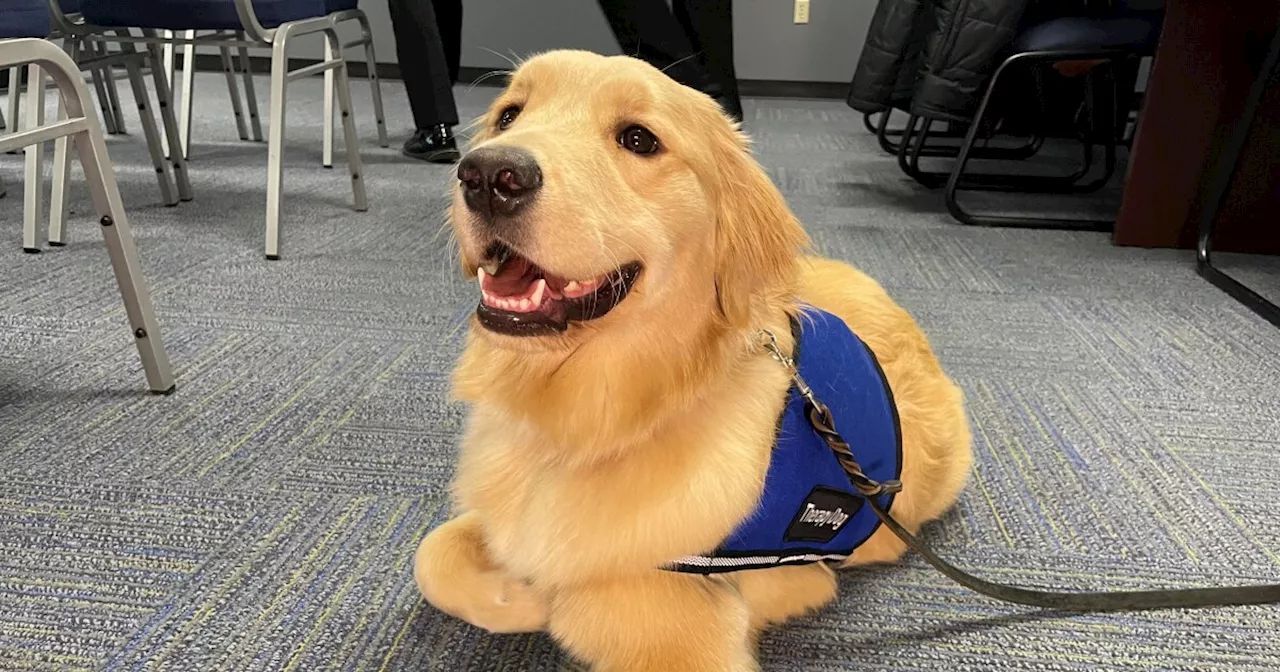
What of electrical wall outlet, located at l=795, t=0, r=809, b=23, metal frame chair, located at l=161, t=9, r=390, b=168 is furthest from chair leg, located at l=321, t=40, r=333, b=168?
electrical wall outlet, located at l=795, t=0, r=809, b=23

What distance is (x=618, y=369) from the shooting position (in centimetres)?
91

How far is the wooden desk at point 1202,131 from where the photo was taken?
2570 mm

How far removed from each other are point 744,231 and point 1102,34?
2.47m

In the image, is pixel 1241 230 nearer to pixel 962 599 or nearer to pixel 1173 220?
pixel 1173 220

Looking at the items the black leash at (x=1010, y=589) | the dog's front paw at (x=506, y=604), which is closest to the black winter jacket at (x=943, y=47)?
the black leash at (x=1010, y=589)

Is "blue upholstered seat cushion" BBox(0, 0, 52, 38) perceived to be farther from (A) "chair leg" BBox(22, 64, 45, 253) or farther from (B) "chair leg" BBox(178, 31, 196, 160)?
(B) "chair leg" BBox(178, 31, 196, 160)

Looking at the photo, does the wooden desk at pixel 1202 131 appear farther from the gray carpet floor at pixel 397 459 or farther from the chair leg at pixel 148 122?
the chair leg at pixel 148 122

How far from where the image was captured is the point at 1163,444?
1.55 metres

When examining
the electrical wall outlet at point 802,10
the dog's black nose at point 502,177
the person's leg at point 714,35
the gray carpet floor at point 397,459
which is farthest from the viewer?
the electrical wall outlet at point 802,10

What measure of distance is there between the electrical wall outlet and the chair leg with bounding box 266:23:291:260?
430cm

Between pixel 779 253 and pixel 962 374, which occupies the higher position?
pixel 779 253

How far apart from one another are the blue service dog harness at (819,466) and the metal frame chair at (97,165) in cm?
124

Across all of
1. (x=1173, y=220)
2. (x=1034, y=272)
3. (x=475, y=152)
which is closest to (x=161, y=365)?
(x=475, y=152)

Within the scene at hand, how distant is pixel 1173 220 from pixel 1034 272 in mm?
661
